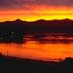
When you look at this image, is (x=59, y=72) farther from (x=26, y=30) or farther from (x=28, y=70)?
(x=26, y=30)

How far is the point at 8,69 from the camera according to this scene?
46.3 ft

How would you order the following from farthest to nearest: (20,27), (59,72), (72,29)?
(20,27) → (72,29) → (59,72)

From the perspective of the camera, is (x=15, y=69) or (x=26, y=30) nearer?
(x=15, y=69)

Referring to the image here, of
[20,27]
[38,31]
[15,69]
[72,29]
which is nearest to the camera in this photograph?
[15,69]

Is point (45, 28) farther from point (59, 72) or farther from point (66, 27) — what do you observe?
point (59, 72)

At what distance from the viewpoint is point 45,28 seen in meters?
136

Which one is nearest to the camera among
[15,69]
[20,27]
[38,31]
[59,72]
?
[59,72]

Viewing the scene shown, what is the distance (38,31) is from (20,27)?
619 inches

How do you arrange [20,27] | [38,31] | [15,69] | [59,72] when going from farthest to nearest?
[38,31] → [20,27] → [15,69] → [59,72]

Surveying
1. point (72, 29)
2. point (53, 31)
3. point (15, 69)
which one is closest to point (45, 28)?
point (53, 31)

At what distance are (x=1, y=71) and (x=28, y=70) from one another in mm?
1263

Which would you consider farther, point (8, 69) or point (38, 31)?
point (38, 31)

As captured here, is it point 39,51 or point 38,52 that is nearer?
point 38,52

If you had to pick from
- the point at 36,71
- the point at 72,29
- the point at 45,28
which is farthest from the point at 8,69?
the point at 45,28
